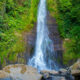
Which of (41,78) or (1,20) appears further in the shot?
(1,20)

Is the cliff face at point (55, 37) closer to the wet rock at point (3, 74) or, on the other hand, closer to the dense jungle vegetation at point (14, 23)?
the dense jungle vegetation at point (14, 23)

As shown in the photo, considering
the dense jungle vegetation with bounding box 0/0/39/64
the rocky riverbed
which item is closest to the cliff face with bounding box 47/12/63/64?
the dense jungle vegetation with bounding box 0/0/39/64

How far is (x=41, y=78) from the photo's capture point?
7.67 metres

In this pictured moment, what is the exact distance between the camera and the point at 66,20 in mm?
13516

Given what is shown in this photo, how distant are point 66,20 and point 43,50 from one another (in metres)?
3.19

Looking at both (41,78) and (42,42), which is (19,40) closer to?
(42,42)

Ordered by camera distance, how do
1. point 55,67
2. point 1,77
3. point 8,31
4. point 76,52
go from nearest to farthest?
point 1,77
point 76,52
point 55,67
point 8,31

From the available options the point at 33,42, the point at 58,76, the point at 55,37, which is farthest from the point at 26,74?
the point at 55,37

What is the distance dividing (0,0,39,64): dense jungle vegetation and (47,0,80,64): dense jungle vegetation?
68.0 inches

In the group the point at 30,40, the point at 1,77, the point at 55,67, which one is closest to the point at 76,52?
the point at 55,67

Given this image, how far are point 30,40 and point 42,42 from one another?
958mm

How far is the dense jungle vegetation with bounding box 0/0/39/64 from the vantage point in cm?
1110

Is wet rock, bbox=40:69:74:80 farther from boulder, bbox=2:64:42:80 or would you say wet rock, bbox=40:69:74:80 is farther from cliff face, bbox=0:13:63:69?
cliff face, bbox=0:13:63:69

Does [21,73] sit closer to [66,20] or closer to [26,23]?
[26,23]
